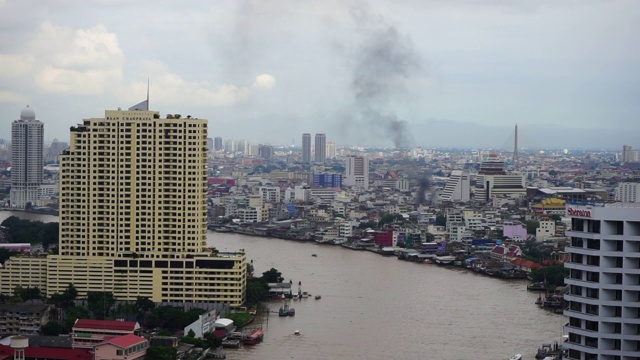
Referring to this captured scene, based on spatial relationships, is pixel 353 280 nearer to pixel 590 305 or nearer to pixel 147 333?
pixel 147 333

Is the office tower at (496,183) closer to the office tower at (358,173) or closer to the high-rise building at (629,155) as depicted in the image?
the office tower at (358,173)

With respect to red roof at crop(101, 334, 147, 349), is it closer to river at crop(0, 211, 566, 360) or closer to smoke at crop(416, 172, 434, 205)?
river at crop(0, 211, 566, 360)

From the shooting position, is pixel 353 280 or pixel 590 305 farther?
pixel 353 280

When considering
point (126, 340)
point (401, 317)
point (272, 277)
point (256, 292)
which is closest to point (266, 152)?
point (272, 277)

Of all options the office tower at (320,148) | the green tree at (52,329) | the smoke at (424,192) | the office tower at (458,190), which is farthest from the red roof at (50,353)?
the office tower at (320,148)

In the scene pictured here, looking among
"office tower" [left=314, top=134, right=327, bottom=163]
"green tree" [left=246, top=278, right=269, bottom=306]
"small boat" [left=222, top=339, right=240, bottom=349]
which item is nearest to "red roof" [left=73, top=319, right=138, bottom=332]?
"small boat" [left=222, top=339, right=240, bottom=349]

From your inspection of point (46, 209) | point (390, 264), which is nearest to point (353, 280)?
point (390, 264)

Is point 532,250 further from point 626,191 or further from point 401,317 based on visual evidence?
point 401,317
